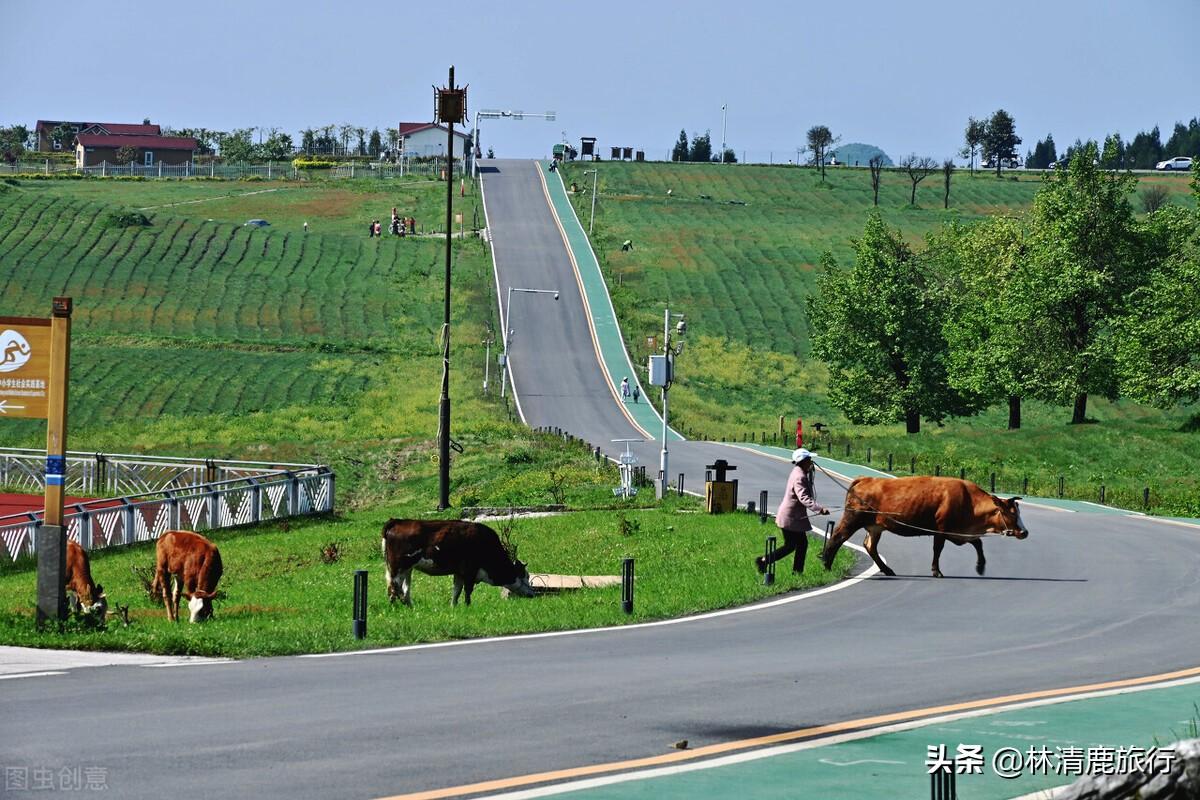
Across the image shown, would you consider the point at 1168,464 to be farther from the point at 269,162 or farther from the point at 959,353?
the point at 269,162

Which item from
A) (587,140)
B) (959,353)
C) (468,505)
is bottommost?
(468,505)

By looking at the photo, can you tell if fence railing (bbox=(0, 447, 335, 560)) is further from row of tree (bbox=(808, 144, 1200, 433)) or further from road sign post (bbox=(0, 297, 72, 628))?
row of tree (bbox=(808, 144, 1200, 433))

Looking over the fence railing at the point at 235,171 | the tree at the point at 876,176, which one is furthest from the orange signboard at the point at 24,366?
the fence railing at the point at 235,171

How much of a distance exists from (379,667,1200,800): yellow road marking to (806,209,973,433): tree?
5793 cm

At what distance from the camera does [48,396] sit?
17984 mm

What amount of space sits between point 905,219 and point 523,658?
435ft

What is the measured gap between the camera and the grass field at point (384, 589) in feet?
55.3

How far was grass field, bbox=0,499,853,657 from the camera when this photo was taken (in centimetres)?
1684

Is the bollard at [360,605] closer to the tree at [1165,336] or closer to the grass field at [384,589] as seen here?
the grass field at [384,589]

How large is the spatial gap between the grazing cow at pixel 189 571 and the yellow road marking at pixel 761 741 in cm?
1107

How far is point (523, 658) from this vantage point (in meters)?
15.5

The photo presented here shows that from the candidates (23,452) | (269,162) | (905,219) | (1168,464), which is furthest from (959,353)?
(269,162)

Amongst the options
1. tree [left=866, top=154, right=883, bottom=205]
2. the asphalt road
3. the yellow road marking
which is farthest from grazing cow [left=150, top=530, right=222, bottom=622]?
tree [left=866, top=154, right=883, bottom=205]

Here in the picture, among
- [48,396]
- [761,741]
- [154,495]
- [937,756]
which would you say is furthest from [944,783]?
[154,495]
